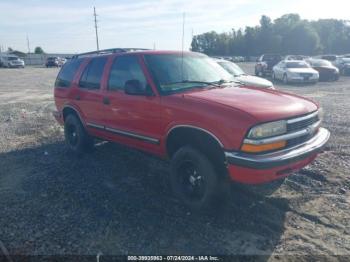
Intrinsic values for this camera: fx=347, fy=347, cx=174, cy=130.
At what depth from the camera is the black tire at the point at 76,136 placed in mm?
6566

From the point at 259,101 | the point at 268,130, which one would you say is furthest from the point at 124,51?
the point at 268,130

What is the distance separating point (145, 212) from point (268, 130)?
1784 millimetres

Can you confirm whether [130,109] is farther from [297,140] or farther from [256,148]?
[297,140]

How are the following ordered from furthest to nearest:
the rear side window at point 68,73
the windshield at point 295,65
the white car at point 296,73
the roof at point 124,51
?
the windshield at point 295,65
the white car at point 296,73
the rear side window at point 68,73
the roof at point 124,51

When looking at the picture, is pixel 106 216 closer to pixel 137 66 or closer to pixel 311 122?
pixel 137 66

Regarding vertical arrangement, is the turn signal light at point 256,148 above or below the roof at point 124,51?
below

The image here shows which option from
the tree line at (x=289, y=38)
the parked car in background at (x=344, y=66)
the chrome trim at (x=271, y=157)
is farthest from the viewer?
the tree line at (x=289, y=38)

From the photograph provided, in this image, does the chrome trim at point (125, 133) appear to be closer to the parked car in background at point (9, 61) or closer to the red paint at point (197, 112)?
the red paint at point (197, 112)

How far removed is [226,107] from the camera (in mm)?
3953

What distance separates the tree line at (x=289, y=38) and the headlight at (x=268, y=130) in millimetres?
70583

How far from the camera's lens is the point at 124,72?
5.36m

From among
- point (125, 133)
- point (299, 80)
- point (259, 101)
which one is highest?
point (259, 101)

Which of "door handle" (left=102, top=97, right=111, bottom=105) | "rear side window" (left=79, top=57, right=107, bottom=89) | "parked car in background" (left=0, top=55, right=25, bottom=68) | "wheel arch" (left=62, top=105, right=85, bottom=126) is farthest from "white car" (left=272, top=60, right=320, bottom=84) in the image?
"parked car in background" (left=0, top=55, right=25, bottom=68)

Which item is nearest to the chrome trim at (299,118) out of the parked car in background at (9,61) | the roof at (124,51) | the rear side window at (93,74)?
the roof at (124,51)
